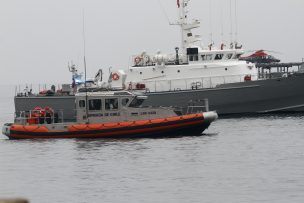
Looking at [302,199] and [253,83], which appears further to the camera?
[253,83]

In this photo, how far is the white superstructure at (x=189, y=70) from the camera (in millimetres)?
65750

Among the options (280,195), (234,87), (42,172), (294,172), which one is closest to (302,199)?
(280,195)

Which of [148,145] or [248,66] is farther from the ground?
[248,66]

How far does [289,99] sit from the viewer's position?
217 ft

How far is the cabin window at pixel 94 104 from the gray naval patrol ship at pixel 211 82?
1862 centimetres

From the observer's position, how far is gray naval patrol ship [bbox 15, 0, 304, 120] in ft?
214

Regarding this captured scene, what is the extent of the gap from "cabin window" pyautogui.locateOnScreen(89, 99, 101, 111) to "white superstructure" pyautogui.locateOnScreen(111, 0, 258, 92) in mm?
19157

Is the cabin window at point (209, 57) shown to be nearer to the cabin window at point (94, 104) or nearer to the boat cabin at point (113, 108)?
the boat cabin at point (113, 108)

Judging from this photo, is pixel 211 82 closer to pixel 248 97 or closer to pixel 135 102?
pixel 248 97

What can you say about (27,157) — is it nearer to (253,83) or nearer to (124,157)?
(124,157)

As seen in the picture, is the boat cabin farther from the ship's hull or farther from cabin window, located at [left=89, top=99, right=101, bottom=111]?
the ship's hull

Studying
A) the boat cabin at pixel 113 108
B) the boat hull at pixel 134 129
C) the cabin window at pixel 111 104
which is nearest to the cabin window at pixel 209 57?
the boat hull at pixel 134 129

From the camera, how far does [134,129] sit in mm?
45156

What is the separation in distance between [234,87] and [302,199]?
38801 mm
